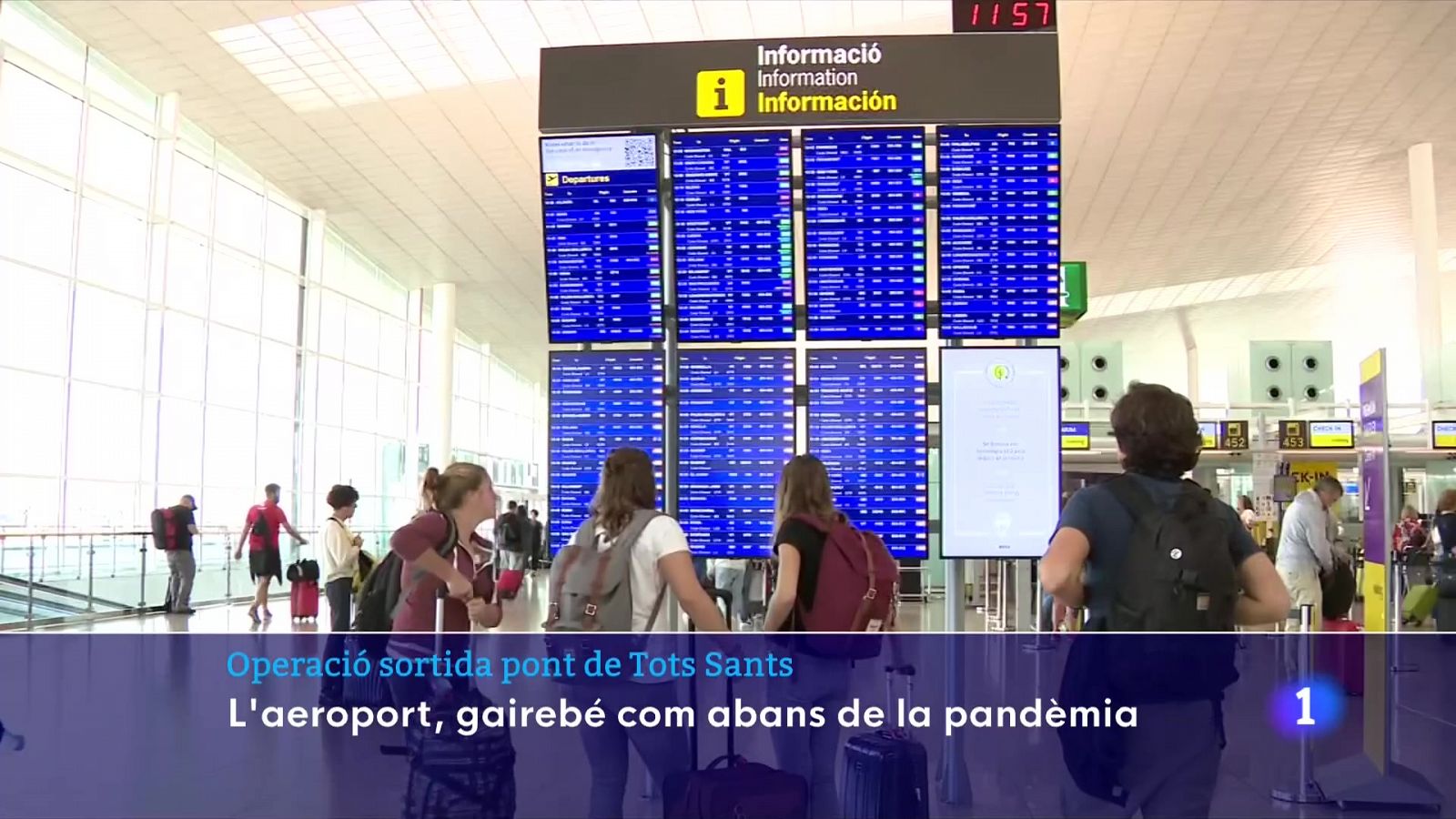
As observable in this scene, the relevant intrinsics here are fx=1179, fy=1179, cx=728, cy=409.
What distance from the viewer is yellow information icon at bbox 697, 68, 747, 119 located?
5254 millimetres

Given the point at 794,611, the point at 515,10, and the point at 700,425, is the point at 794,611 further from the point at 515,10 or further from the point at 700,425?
the point at 515,10

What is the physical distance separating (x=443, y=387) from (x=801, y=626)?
77.6 feet

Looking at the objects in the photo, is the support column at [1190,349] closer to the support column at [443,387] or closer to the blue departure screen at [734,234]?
the support column at [443,387]

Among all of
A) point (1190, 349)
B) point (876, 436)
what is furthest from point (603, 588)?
point (1190, 349)

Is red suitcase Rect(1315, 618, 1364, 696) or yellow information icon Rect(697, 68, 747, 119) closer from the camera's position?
yellow information icon Rect(697, 68, 747, 119)

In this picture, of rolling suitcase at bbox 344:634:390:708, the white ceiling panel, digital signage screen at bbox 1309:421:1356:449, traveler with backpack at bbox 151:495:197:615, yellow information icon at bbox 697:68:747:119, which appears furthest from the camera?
the white ceiling panel

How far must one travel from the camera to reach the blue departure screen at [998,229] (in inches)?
207

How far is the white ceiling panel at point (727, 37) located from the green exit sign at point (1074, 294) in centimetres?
248

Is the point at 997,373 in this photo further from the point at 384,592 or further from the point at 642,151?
the point at 384,592

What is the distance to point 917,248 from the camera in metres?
5.28

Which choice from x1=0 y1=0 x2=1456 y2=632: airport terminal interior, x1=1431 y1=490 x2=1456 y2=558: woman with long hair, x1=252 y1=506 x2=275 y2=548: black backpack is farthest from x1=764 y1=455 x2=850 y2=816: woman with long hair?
x1=252 y1=506 x2=275 y2=548: black backpack

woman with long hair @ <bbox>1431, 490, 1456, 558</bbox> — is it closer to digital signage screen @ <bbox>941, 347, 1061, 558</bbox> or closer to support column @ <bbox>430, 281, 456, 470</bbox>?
digital signage screen @ <bbox>941, 347, 1061, 558</bbox>

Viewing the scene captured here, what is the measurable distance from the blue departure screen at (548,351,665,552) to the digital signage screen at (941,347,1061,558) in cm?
131

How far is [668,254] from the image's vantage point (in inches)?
213
